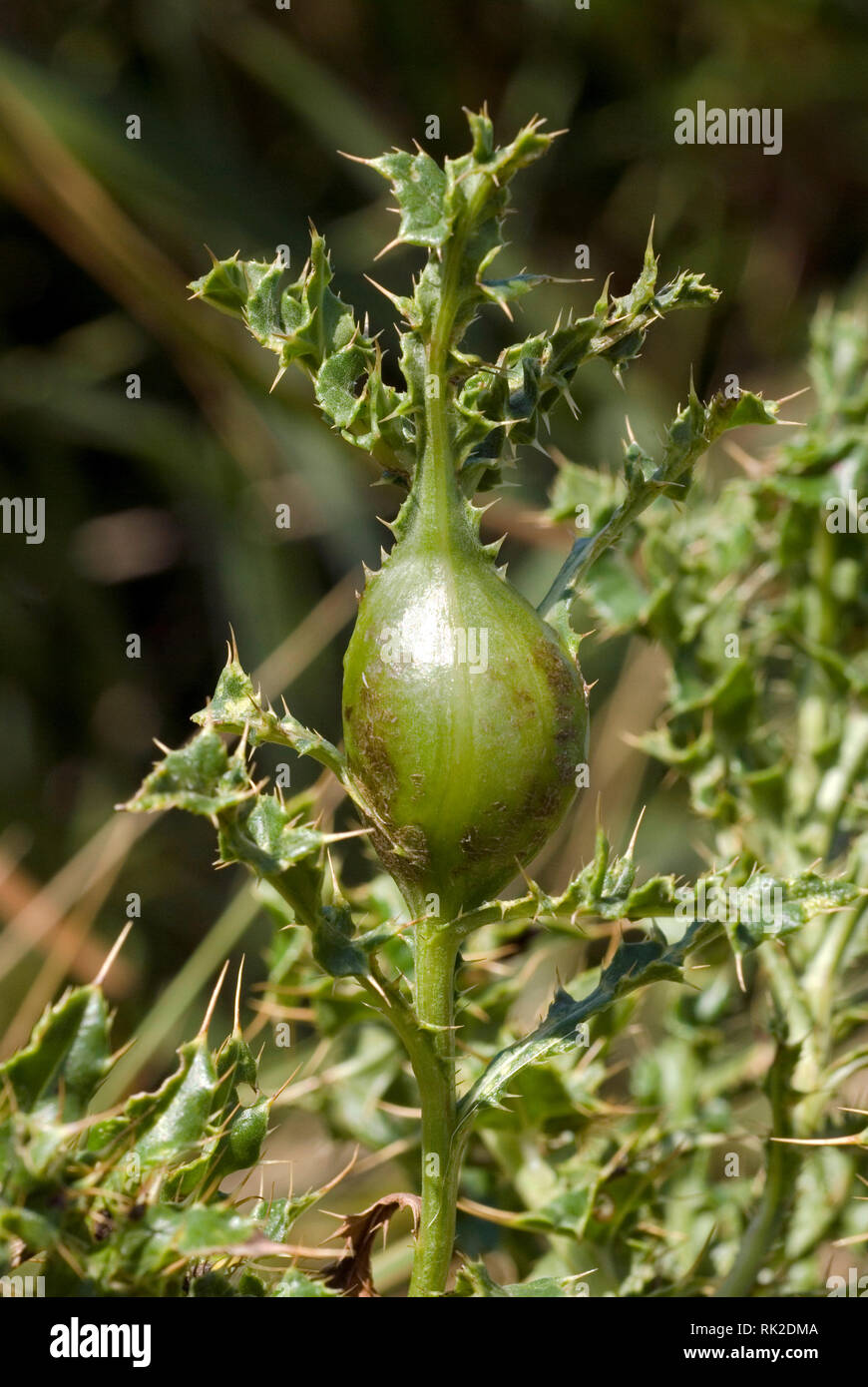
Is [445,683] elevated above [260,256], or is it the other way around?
[260,256]

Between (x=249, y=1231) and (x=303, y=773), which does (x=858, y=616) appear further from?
(x=303, y=773)

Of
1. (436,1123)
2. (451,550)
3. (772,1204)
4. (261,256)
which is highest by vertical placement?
(261,256)

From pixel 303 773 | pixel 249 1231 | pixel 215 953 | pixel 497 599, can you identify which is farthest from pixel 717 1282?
pixel 303 773

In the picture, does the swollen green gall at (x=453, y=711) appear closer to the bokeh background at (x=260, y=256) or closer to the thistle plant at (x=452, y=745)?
the thistle plant at (x=452, y=745)

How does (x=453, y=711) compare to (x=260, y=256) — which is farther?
(x=260, y=256)

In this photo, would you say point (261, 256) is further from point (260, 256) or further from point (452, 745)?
point (452, 745)

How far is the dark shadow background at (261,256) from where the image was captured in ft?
11.1

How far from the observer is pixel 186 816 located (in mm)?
3475

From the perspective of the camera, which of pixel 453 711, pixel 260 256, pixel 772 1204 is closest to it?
pixel 453 711

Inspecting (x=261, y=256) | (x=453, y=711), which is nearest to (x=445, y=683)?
(x=453, y=711)

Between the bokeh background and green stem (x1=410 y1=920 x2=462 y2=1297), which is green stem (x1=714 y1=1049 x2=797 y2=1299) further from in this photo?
the bokeh background

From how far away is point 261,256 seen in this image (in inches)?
135

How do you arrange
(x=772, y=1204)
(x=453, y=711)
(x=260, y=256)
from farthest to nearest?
(x=260, y=256), (x=772, y=1204), (x=453, y=711)

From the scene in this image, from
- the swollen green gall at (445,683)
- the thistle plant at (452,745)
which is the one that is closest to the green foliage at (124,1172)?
the thistle plant at (452,745)
